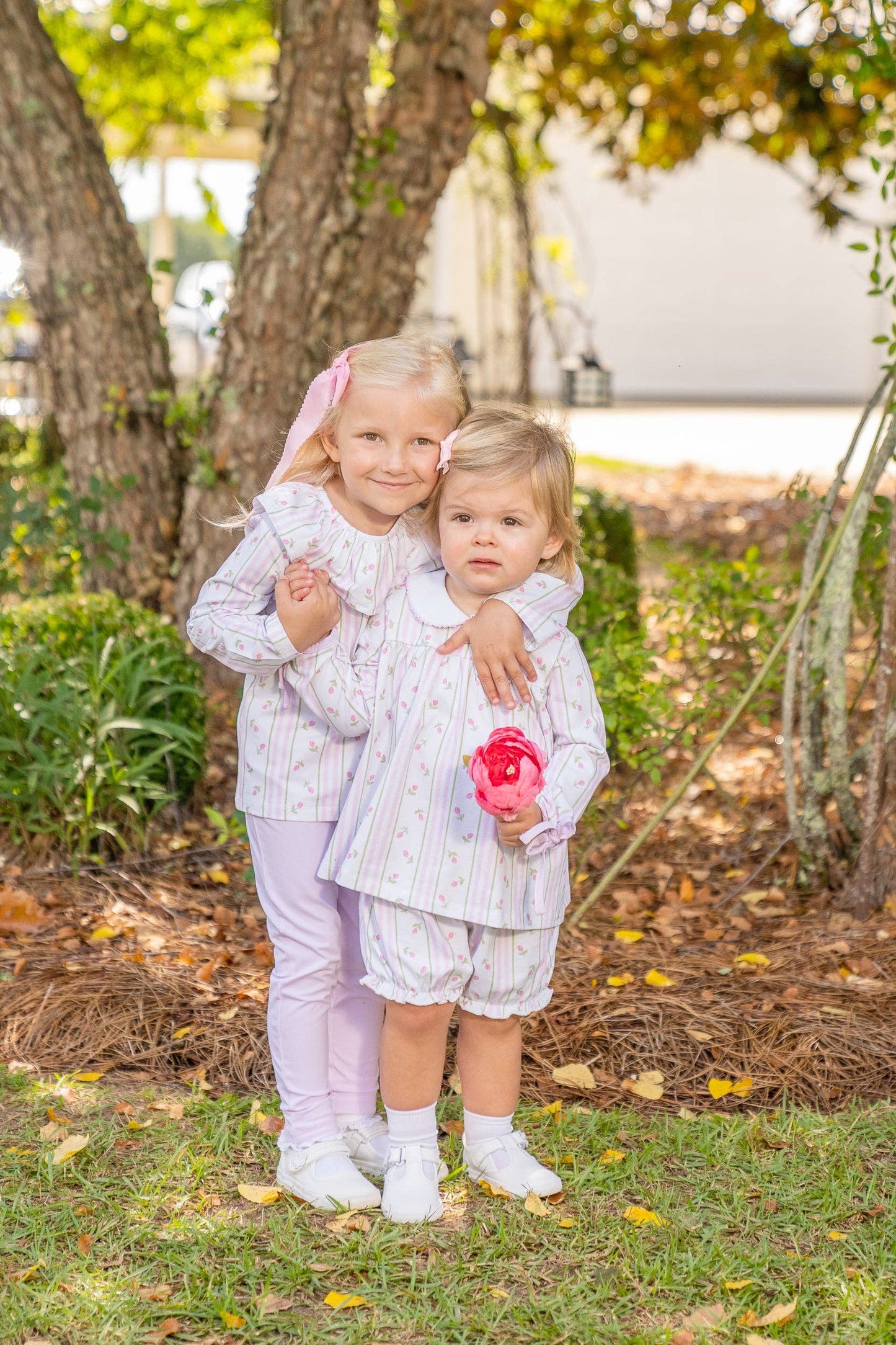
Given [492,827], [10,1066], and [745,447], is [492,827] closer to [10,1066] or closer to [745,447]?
[10,1066]

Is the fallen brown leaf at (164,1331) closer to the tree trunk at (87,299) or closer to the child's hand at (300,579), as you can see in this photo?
the child's hand at (300,579)

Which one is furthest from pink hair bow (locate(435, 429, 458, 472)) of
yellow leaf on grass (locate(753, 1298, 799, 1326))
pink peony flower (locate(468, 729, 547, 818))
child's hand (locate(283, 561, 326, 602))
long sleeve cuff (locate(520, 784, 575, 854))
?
yellow leaf on grass (locate(753, 1298, 799, 1326))

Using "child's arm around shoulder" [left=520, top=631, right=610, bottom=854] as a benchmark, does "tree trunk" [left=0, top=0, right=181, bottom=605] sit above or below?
above

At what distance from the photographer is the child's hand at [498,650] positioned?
7.23ft

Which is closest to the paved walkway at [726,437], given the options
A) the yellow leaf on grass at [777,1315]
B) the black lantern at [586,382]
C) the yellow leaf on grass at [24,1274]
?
the black lantern at [586,382]

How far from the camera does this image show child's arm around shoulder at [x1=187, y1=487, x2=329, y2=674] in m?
2.22

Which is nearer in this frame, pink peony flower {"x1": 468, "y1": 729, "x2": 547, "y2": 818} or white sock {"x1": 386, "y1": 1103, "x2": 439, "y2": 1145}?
pink peony flower {"x1": 468, "y1": 729, "x2": 547, "y2": 818}

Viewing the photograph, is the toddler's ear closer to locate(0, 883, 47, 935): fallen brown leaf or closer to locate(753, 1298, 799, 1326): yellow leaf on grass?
locate(753, 1298, 799, 1326): yellow leaf on grass

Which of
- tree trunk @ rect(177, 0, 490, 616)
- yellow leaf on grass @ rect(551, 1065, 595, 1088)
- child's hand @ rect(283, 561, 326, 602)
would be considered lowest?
yellow leaf on grass @ rect(551, 1065, 595, 1088)

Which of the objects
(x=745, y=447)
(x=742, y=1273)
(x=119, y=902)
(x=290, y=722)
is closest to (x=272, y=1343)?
(x=742, y=1273)

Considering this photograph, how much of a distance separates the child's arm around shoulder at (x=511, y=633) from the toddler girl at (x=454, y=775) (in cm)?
2

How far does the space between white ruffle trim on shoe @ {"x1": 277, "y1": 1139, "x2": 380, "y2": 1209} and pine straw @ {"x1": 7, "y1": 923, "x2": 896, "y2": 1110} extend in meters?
0.45

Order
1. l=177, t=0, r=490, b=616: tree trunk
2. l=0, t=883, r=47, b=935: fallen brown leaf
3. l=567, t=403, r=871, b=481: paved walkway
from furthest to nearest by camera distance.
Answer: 1. l=567, t=403, r=871, b=481: paved walkway
2. l=177, t=0, r=490, b=616: tree trunk
3. l=0, t=883, r=47, b=935: fallen brown leaf

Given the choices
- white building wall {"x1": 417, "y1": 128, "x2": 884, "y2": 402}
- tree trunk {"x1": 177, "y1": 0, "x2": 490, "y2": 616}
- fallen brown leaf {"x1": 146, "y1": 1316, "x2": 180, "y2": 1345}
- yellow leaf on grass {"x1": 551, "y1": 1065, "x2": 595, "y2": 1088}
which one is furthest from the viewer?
white building wall {"x1": 417, "y1": 128, "x2": 884, "y2": 402}
